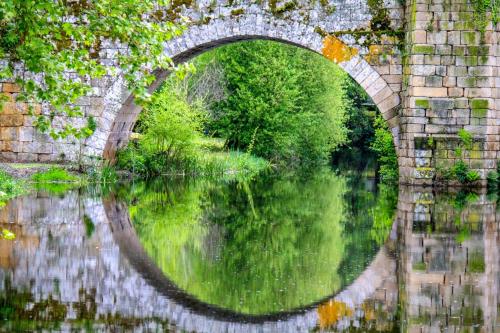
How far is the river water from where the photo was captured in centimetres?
671

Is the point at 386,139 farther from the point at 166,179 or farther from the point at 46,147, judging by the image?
the point at 46,147

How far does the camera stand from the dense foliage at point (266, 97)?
30297 millimetres

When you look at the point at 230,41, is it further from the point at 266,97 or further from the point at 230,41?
the point at 266,97

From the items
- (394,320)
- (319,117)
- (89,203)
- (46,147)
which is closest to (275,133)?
(319,117)

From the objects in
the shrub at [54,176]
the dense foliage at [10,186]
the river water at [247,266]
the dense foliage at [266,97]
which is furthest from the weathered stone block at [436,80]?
the dense foliage at [266,97]

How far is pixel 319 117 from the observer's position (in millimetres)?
34312

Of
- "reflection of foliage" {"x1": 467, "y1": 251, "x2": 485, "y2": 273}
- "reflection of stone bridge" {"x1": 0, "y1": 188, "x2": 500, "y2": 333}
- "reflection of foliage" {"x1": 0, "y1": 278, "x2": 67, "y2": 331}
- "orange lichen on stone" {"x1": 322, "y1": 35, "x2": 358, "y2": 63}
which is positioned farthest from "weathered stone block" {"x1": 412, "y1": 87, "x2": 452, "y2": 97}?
"reflection of foliage" {"x1": 0, "y1": 278, "x2": 67, "y2": 331}

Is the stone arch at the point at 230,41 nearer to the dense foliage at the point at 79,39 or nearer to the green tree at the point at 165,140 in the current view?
the green tree at the point at 165,140

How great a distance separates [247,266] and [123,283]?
52.5 inches

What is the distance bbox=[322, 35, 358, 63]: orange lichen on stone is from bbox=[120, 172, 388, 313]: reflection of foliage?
8.28 feet

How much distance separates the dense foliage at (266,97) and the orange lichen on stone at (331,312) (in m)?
21.2

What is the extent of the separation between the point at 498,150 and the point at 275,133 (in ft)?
43.6

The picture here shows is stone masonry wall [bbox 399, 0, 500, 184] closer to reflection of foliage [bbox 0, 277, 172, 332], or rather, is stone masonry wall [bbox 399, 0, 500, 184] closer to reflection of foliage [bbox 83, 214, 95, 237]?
reflection of foliage [bbox 83, 214, 95, 237]

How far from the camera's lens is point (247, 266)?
8.89 metres
